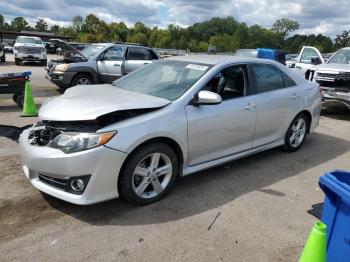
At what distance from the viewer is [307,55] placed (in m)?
13.8

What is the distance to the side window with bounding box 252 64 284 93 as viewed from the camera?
209 inches

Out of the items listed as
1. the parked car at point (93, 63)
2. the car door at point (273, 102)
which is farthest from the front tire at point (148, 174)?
the parked car at point (93, 63)

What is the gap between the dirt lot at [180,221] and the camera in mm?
3262

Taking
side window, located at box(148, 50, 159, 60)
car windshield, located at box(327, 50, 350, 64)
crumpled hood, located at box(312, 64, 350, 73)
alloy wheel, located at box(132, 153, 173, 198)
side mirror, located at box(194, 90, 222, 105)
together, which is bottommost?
alloy wheel, located at box(132, 153, 173, 198)

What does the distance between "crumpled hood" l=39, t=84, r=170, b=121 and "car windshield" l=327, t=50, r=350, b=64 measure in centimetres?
843

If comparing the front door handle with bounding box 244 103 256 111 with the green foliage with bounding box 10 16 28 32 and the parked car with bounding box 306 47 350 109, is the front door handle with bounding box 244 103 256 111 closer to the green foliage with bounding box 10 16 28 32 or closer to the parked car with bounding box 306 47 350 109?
the parked car with bounding box 306 47 350 109

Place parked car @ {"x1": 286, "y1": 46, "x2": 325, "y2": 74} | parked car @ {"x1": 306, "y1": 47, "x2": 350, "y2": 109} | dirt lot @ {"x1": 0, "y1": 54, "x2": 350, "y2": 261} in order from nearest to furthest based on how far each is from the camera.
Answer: dirt lot @ {"x1": 0, "y1": 54, "x2": 350, "y2": 261} < parked car @ {"x1": 306, "y1": 47, "x2": 350, "y2": 109} < parked car @ {"x1": 286, "y1": 46, "x2": 325, "y2": 74}

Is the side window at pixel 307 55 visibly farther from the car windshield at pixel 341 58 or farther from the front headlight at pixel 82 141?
the front headlight at pixel 82 141

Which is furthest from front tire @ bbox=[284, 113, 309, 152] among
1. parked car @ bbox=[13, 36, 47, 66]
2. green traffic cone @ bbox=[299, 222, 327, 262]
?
parked car @ bbox=[13, 36, 47, 66]

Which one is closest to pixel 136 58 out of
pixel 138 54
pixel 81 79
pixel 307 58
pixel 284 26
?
pixel 138 54

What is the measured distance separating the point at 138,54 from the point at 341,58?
6403mm

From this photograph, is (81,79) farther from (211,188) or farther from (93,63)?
(211,188)

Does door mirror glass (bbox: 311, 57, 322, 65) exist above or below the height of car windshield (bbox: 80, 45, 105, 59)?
above

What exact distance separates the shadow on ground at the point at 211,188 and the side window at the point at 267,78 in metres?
1.15
